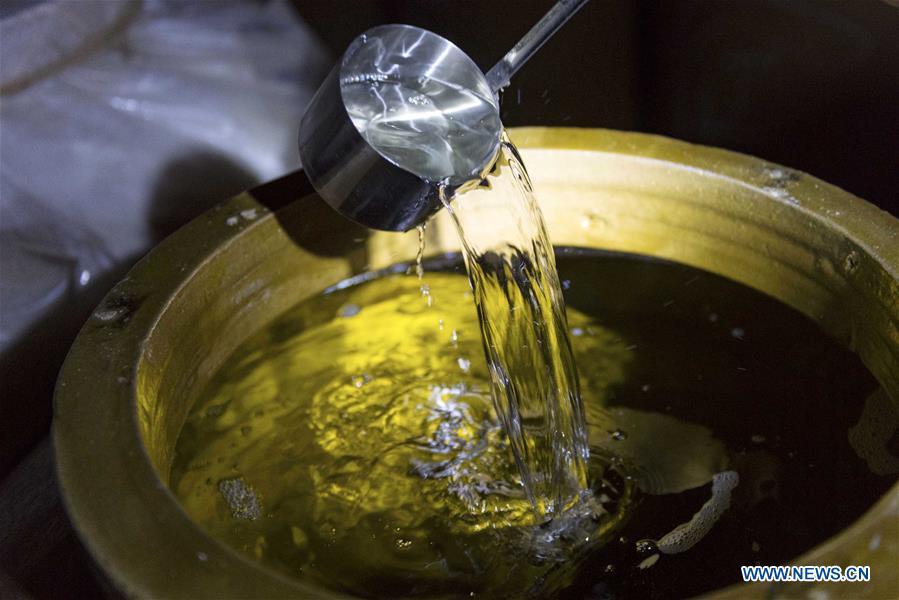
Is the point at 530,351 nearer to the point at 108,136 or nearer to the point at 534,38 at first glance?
the point at 534,38

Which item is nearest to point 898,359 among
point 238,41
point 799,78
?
point 799,78

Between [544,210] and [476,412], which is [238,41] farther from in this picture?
[476,412]

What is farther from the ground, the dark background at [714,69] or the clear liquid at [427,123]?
the clear liquid at [427,123]

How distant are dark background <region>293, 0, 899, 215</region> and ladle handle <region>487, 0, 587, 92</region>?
84 cm

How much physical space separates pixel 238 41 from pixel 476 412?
1388 millimetres

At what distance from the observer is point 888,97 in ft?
6.15

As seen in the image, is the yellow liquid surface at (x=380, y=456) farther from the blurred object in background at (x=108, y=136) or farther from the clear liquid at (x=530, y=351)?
the blurred object in background at (x=108, y=136)

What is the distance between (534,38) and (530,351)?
0.44 m

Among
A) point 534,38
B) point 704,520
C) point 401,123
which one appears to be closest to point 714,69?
point 534,38

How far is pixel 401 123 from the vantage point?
1307mm

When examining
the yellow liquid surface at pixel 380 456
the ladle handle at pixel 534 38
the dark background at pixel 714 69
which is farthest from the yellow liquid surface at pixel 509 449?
the dark background at pixel 714 69

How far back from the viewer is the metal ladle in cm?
124

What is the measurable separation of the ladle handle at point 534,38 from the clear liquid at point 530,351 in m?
0.09

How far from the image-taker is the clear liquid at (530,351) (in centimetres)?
135
